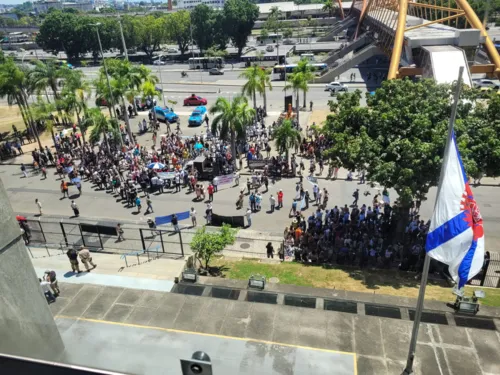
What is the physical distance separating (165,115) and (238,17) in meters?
42.2

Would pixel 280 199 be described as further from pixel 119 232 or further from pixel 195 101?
pixel 195 101

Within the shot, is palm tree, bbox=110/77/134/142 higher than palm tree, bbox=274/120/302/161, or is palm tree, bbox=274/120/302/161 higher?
palm tree, bbox=110/77/134/142

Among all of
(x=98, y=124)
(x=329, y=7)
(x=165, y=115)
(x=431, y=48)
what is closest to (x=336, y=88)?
(x=431, y=48)

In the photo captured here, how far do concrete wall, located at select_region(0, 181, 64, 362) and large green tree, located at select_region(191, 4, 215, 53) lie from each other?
77.3 metres

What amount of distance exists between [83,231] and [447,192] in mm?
15909

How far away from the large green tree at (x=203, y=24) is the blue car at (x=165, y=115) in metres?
42.3

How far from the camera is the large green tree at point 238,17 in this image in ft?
243

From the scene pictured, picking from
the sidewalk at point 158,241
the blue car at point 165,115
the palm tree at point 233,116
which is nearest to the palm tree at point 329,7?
the blue car at point 165,115

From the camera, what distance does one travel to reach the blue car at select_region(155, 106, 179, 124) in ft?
135

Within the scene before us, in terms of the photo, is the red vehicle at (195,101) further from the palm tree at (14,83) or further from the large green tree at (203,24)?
the large green tree at (203,24)

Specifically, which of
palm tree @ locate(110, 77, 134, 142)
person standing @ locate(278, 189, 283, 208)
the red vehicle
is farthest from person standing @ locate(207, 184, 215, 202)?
the red vehicle

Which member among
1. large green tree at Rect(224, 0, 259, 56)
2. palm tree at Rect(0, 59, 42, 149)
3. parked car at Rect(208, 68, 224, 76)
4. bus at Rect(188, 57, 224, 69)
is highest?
large green tree at Rect(224, 0, 259, 56)

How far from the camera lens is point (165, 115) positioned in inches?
1619

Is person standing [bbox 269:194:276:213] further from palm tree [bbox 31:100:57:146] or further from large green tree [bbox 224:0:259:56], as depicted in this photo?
large green tree [bbox 224:0:259:56]
